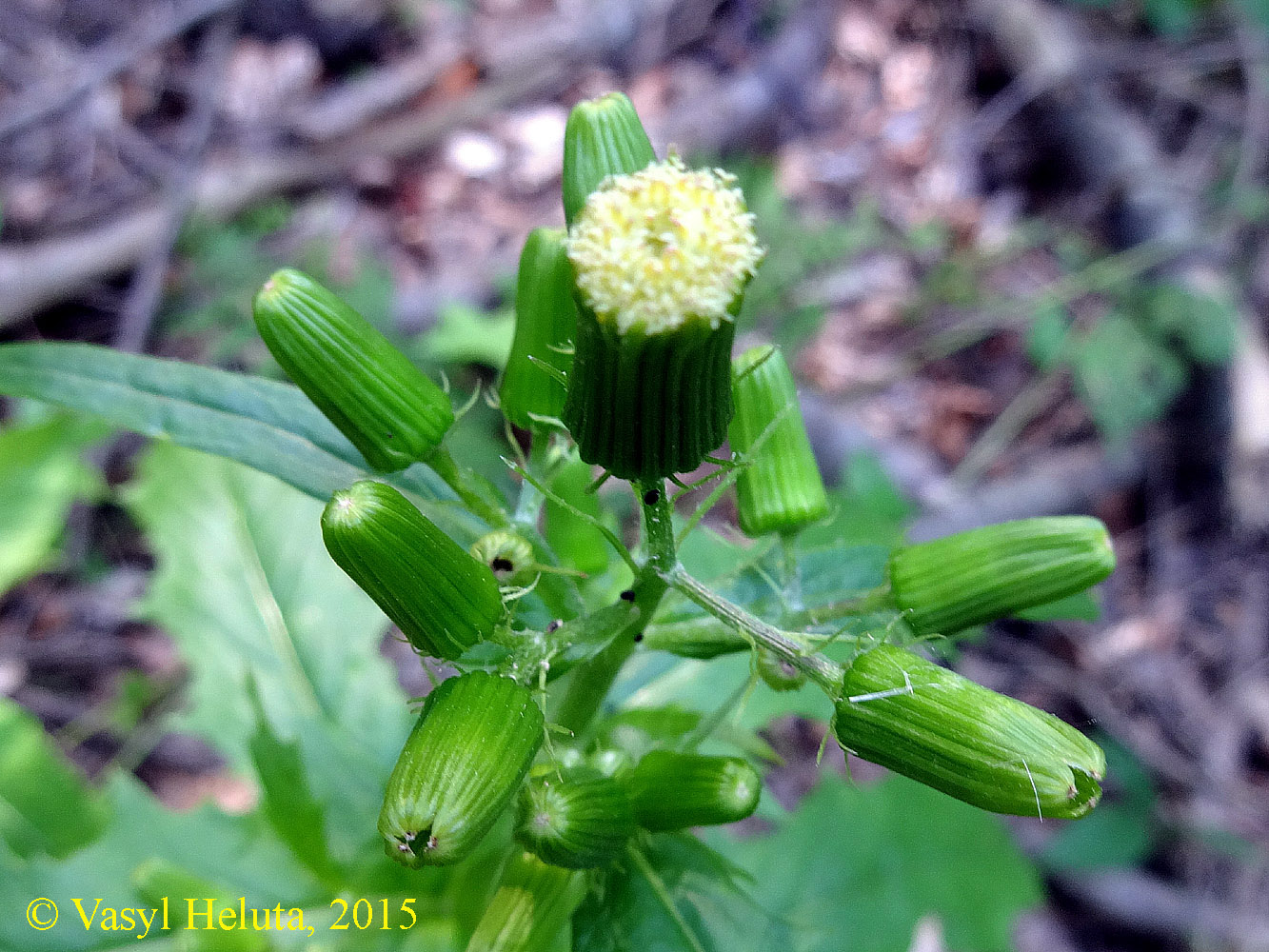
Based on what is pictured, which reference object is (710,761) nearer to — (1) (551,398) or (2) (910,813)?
(1) (551,398)

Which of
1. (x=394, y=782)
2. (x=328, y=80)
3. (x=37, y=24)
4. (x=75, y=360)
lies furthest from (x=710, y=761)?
(x=37, y=24)

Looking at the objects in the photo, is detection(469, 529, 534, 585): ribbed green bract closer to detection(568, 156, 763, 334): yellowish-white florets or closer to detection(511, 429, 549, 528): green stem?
detection(511, 429, 549, 528): green stem

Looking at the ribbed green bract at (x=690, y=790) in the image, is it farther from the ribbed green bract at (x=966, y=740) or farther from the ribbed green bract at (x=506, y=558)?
the ribbed green bract at (x=506, y=558)

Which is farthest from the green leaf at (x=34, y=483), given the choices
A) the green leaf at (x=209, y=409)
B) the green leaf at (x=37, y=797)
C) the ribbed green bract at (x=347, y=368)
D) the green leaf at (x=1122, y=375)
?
the green leaf at (x=1122, y=375)

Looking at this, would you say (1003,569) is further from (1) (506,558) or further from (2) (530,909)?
(2) (530,909)

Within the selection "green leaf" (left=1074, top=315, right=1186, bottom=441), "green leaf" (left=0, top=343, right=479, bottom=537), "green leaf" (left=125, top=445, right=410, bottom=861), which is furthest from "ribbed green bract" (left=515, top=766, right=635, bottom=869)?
"green leaf" (left=1074, top=315, right=1186, bottom=441)

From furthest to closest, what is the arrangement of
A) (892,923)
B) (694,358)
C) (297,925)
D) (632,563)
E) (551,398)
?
(892,923) < (297,925) < (551,398) < (632,563) < (694,358)

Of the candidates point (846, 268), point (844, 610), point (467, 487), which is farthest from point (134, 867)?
point (846, 268)
